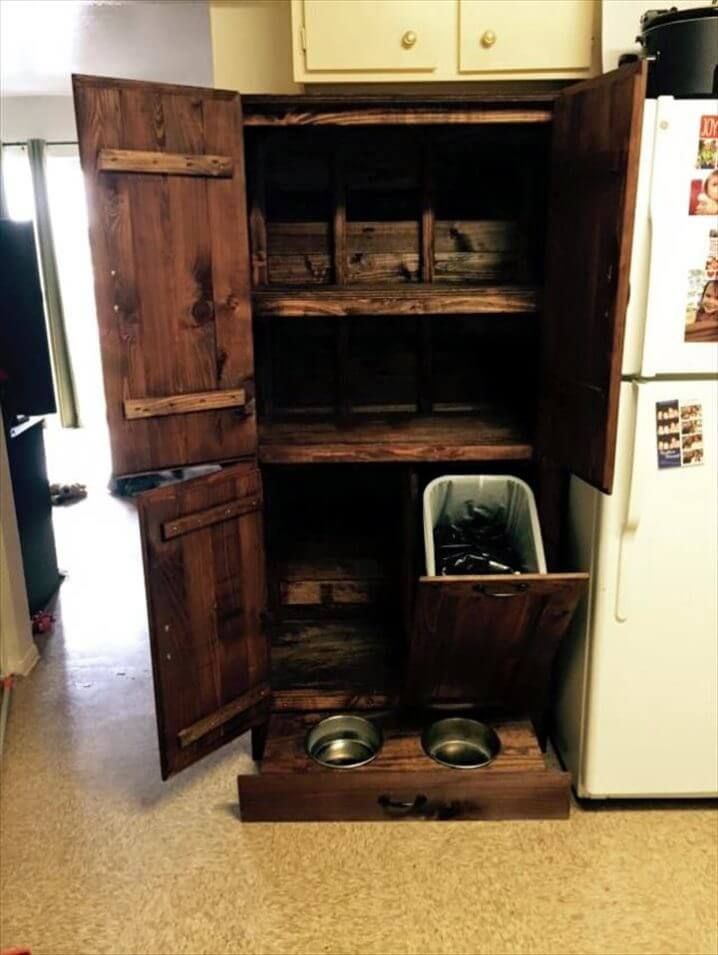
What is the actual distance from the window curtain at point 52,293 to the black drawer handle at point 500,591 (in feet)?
15.6

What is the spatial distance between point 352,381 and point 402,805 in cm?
118

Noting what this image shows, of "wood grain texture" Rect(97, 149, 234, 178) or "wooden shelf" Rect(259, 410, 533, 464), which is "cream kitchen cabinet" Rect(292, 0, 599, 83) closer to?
"wood grain texture" Rect(97, 149, 234, 178)

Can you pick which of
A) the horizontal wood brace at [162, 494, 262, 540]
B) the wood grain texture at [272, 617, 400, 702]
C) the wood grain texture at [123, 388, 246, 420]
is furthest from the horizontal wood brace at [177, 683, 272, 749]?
the wood grain texture at [123, 388, 246, 420]

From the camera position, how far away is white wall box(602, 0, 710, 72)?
1.90 metres

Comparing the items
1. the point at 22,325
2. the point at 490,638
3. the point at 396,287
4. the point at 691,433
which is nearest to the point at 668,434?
the point at 691,433

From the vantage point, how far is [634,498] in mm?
1824

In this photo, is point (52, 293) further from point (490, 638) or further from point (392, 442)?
point (490, 638)

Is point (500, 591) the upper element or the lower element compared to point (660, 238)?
lower

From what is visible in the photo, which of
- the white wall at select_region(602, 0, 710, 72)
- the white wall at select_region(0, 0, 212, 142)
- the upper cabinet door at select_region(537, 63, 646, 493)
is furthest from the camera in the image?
the white wall at select_region(0, 0, 212, 142)

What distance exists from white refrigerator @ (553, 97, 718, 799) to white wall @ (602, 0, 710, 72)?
0.37m

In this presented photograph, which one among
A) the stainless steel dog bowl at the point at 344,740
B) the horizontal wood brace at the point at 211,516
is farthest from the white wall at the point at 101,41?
the stainless steel dog bowl at the point at 344,740

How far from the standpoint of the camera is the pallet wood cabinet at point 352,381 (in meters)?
1.75

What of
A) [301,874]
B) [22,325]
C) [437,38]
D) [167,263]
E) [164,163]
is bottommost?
[301,874]

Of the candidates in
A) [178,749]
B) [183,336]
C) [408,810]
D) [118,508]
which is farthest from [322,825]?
[118,508]
